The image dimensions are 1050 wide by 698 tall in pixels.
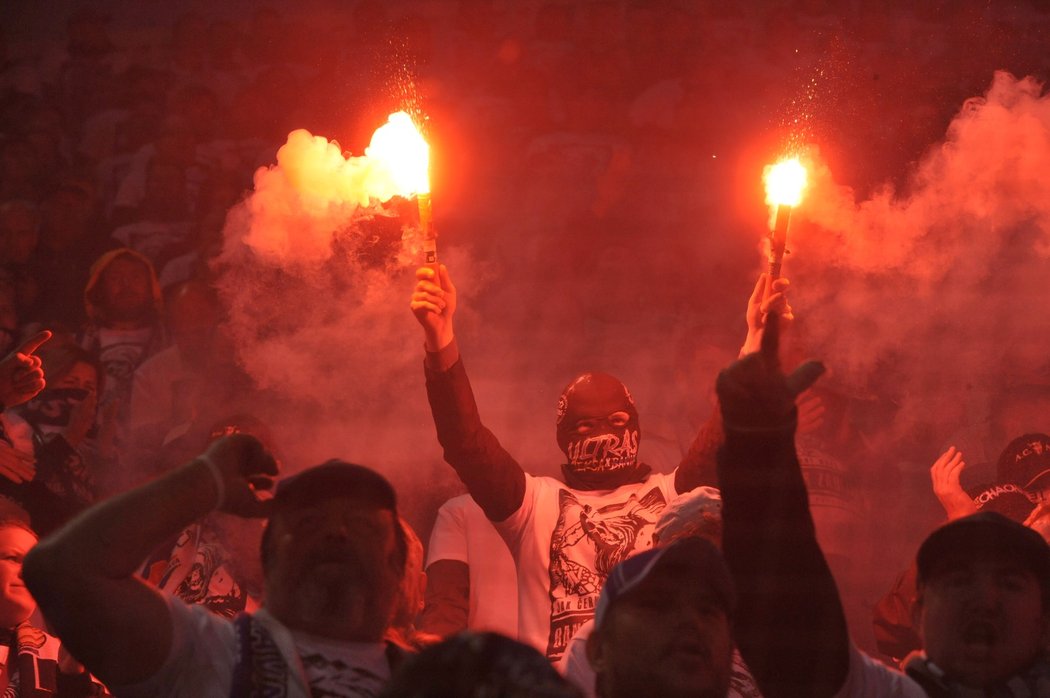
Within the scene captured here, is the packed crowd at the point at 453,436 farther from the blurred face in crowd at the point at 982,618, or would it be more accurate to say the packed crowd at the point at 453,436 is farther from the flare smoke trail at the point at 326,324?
the flare smoke trail at the point at 326,324

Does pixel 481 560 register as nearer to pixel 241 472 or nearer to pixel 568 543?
pixel 568 543

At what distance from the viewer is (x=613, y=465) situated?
15.9ft

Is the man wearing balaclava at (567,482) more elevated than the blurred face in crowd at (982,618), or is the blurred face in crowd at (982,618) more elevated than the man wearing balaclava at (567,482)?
the man wearing balaclava at (567,482)

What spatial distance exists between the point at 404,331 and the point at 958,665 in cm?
507

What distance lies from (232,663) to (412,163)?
2600mm

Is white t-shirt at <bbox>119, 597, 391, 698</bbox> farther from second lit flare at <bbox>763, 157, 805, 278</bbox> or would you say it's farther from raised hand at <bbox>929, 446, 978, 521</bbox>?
raised hand at <bbox>929, 446, 978, 521</bbox>

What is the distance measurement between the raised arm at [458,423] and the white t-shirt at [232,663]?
6.05ft

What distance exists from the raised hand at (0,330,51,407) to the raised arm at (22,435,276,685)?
178 cm

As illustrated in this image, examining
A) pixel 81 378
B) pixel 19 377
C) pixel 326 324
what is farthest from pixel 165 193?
pixel 19 377

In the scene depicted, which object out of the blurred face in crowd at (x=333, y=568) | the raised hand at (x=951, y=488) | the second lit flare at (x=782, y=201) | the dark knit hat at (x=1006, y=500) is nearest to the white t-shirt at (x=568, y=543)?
the second lit flare at (x=782, y=201)

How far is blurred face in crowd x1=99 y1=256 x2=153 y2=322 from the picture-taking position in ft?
23.7

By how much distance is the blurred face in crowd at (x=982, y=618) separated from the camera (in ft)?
9.36

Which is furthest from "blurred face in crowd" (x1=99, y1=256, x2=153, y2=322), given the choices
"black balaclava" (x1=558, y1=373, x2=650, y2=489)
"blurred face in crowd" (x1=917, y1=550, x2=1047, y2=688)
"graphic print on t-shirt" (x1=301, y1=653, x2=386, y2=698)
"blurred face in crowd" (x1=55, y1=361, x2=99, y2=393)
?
"blurred face in crowd" (x1=917, y1=550, x2=1047, y2=688)

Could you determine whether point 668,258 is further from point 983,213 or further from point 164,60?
point 164,60
